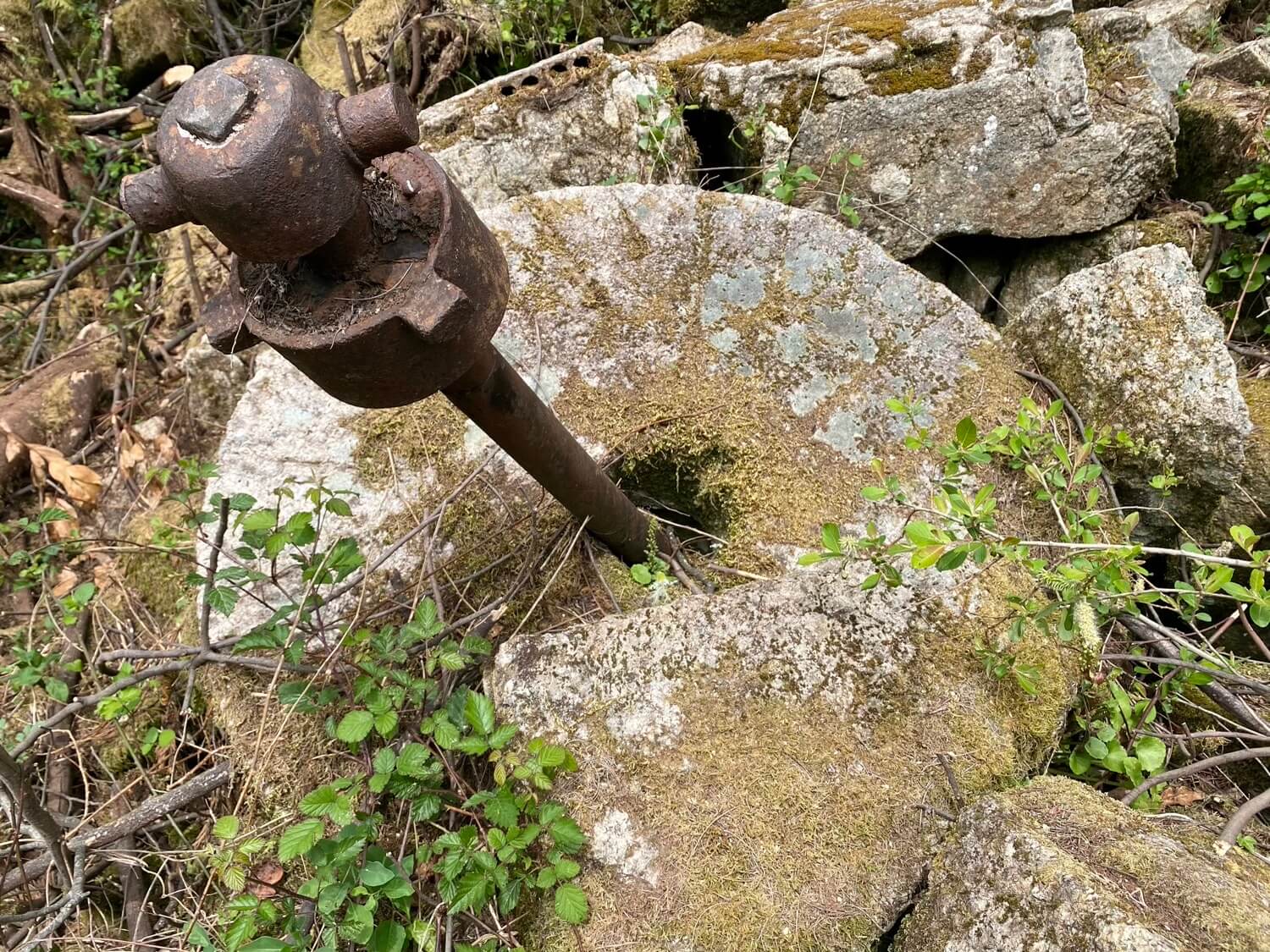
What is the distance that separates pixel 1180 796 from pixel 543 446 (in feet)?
6.03

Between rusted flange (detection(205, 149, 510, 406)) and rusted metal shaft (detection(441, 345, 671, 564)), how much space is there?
12 centimetres

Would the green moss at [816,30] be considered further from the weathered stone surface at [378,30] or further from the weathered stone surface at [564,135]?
the weathered stone surface at [378,30]

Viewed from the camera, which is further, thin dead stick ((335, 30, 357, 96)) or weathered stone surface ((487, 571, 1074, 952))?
thin dead stick ((335, 30, 357, 96))

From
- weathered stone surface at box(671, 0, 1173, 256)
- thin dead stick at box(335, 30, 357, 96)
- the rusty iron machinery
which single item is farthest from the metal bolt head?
thin dead stick at box(335, 30, 357, 96)

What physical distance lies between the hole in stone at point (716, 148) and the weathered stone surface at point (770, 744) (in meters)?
2.12

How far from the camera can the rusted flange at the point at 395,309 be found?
110 centimetres

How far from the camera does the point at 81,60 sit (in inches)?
181

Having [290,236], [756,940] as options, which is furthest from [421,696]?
[290,236]

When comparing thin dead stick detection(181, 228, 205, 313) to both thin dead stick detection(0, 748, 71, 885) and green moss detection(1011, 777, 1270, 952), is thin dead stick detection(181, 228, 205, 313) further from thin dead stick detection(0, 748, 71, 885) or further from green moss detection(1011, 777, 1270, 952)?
green moss detection(1011, 777, 1270, 952)

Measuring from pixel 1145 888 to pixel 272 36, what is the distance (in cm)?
618

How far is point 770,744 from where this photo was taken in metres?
1.55

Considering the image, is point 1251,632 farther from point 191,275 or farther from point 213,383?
point 191,275

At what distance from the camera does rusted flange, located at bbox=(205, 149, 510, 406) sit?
1.10 meters

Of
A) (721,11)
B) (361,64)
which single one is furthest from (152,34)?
(721,11)
